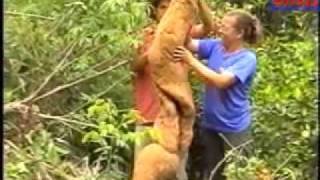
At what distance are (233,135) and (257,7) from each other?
11.0 inches

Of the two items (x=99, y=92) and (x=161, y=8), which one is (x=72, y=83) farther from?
(x=161, y=8)

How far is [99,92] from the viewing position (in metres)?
1.72

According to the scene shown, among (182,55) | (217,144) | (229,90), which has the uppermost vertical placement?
(182,55)

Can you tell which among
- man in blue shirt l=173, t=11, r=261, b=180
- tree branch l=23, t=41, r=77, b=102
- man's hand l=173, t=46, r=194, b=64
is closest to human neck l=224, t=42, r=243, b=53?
man in blue shirt l=173, t=11, r=261, b=180

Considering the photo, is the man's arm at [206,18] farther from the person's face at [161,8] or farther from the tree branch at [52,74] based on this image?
the tree branch at [52,74]

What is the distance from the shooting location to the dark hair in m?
1.88

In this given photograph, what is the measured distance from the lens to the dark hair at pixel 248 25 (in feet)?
6.15

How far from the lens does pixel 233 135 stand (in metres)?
1.92

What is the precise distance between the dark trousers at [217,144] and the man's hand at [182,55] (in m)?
→ 0.19

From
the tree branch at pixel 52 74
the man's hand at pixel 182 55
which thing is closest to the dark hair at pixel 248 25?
the man's hand at pixel 182 55

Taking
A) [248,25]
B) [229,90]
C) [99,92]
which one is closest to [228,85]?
[229,90]

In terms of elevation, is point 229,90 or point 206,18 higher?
point 206,18

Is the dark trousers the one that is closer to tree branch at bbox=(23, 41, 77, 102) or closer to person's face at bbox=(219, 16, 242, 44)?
person's face at bbox=(219, 16, 242, 44)

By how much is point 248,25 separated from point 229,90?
134 mm
